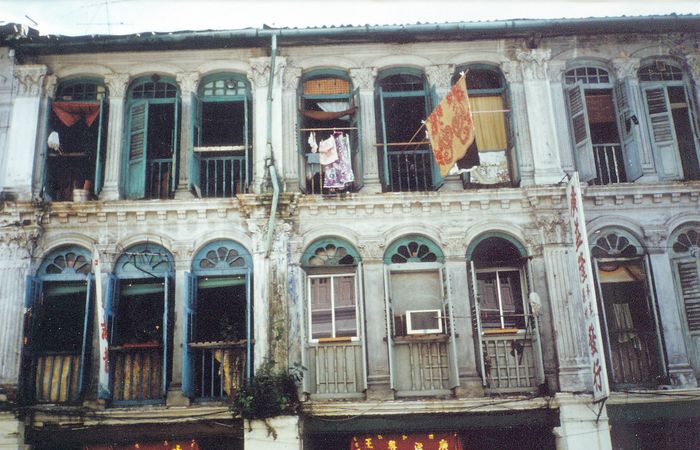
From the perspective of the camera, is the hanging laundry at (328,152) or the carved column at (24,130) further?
the hanging laundry at (328,152)

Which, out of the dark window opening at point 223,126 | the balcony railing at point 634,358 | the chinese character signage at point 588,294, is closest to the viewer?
the chinese character signage at point 588,294

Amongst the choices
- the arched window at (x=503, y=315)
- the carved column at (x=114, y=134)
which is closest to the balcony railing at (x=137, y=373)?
the carved column at (x=114, y=134)

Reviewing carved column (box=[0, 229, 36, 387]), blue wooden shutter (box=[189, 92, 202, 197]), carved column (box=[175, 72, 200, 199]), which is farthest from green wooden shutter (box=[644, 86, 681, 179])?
carved column (box=[0, 229, 36, 387])

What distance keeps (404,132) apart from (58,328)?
7414 mm

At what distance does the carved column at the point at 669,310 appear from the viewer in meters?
11.2

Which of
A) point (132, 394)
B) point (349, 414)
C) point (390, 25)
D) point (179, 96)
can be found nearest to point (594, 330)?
point (349, 414)

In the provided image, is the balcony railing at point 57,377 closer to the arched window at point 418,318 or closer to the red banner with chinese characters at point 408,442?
the red banner with chinese characters at point 408,442

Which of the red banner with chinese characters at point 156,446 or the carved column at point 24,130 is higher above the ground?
the carved column at point 24,130

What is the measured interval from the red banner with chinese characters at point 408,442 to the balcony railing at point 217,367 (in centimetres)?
228

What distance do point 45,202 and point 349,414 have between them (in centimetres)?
648

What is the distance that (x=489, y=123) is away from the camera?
12.7 metres

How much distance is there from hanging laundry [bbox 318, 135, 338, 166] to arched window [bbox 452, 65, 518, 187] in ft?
7.98

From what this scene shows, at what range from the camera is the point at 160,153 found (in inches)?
503

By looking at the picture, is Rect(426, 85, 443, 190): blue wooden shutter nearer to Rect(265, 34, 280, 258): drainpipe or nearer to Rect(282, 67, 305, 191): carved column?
Rect(282, 67, 305, 191): carved column
